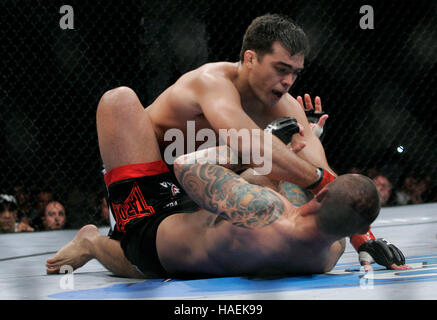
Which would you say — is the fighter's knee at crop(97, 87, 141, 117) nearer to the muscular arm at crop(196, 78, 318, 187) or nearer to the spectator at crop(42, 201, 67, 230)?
the muscular arm at crop(196, 78, 318, 187)

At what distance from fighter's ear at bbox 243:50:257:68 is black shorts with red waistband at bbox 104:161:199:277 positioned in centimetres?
39

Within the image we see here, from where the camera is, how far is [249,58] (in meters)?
1.77

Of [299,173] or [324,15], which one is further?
[324,15]

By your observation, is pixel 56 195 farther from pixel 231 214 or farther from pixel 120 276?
pixel 231 214

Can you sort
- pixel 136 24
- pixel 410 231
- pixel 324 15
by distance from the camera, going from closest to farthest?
pixel 410 231 → pixel 136 24 → pixel 324 15

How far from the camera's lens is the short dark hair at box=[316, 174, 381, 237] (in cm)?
127

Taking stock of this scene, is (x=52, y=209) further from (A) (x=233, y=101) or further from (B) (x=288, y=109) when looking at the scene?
(A) (x=233, y=101)

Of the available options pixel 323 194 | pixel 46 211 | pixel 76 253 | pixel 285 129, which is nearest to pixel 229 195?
pixel 323 194

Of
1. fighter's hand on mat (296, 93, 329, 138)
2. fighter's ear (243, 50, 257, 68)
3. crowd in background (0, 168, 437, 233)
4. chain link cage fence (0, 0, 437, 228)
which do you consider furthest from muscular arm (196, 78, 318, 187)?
crowd in background (0, 168, 437, 233)

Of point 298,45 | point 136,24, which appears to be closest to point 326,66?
point 136,24

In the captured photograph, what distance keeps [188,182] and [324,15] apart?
3342mm

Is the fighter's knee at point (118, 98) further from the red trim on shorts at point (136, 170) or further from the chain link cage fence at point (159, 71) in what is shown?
the chain link cage fence at point (159, 71)
